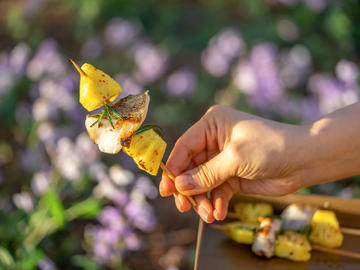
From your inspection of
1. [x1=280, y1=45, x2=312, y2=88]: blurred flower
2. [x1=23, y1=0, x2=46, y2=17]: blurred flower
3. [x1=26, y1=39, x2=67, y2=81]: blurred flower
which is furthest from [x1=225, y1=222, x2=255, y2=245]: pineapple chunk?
[x1=23, y1=0, x2=46, y2=17]: blurred flower

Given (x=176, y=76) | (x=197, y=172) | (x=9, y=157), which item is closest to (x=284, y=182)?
(x=197, y=172)

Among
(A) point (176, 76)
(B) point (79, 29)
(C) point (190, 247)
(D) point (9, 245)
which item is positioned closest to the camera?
Result: (D) point (9, 245)

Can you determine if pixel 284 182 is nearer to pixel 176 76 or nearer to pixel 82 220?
pixel 82 220

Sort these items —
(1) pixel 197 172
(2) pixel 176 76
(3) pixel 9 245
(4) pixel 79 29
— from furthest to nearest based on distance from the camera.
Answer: (4) pixel 79 29
(2) pixel 176 76
(3) pixel 9 245
(1) pixel 197 172

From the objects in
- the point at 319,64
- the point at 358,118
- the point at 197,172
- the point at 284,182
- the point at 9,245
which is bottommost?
the point at 9,245

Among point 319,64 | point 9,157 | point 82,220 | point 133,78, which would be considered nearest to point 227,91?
point 133,78

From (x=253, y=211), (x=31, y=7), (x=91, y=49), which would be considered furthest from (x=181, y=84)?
(x=31, y=7)

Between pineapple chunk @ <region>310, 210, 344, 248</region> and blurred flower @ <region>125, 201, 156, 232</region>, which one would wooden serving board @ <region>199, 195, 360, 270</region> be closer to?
pineapple chunk @ <region>310, 210, 344, 248</region>

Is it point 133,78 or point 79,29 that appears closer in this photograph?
point 133,78

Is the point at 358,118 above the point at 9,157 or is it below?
above

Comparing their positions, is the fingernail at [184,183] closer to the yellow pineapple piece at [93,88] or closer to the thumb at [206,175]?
the thumb at [206,175]
